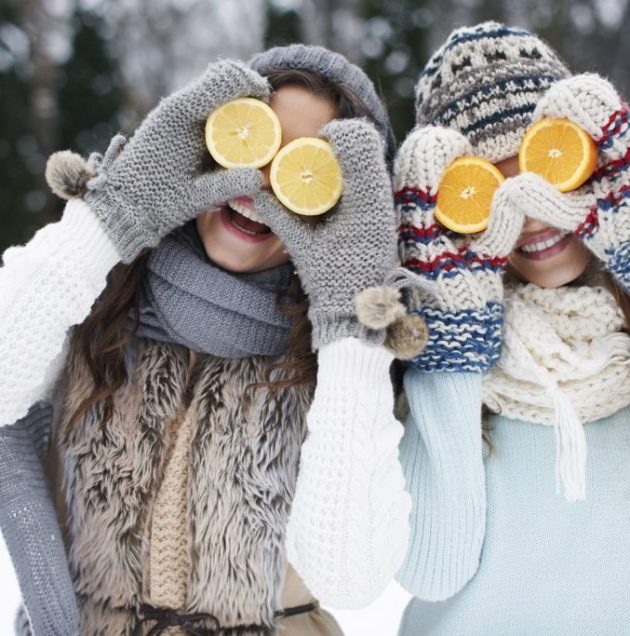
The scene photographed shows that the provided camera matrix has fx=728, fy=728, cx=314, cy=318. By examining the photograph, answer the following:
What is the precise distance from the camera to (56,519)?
165 cm

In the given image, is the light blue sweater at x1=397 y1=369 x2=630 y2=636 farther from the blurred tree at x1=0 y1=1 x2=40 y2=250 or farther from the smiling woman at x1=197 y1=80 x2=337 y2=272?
the blurred tree at x1=0 y1=1 x2=40 y2=250

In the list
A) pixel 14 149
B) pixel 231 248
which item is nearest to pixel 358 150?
pixel 231 248

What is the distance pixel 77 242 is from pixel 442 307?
0.81 m

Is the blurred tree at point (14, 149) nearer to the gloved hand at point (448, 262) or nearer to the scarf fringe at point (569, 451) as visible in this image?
the gloved hand at point (448, 262)

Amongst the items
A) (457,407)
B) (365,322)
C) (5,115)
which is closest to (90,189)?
(365,322)

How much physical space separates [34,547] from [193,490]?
356 millimetres

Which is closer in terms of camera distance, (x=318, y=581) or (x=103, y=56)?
(x=318, y=581)

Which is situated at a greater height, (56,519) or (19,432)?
(19,432)

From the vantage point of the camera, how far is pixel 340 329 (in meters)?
1.53

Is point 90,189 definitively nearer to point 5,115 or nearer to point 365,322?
point 365,322

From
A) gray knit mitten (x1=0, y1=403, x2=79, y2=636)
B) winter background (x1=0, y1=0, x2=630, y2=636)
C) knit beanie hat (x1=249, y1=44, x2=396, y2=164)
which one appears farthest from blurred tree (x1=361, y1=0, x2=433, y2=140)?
gray knit mitten (x1=0, y1=403, x2=79, y2=636)

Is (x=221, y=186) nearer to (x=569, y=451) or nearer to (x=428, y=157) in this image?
(x=428, y=157)

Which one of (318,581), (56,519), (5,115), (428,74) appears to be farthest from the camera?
(5,115)

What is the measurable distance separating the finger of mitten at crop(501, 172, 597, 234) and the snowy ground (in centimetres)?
156
